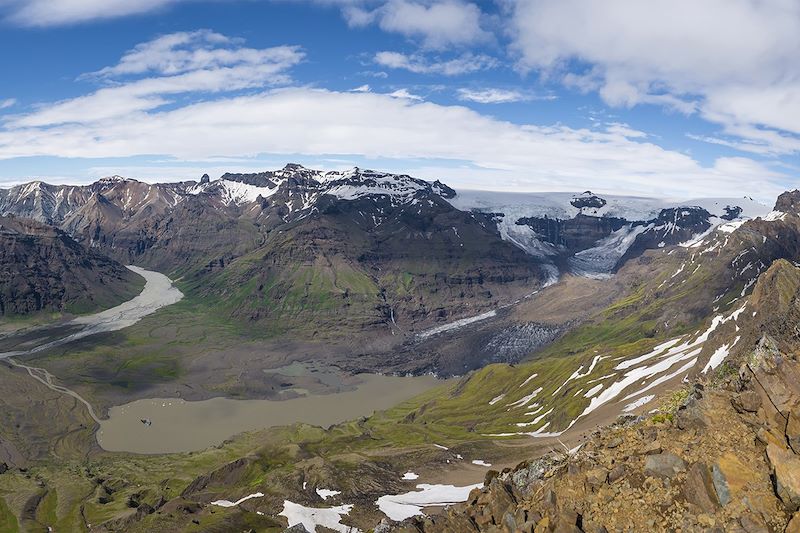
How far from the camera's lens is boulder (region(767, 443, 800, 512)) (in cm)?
2411

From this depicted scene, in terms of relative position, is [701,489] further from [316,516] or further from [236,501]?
[236,501]

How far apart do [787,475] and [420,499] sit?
78.5 metres

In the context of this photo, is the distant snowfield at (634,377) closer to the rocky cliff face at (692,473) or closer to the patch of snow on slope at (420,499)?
the patch of snow on slope at (420,499)

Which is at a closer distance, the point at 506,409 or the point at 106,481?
the point at 106,481

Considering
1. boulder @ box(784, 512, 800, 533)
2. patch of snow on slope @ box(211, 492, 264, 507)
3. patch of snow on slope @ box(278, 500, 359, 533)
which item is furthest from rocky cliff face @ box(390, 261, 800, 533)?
patch of snow on slope @ box(211, 492, 264, 507)

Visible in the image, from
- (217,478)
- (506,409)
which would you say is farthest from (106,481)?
(506,409)

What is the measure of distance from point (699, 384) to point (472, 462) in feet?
288

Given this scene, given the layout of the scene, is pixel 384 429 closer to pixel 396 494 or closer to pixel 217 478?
pixel 217 478

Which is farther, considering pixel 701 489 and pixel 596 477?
pixel 596 477

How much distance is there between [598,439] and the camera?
34625mm

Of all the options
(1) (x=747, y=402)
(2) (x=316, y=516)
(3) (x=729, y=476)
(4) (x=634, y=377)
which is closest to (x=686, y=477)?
(3) (x=729, y=476)

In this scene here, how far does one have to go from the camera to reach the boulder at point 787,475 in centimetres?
2411

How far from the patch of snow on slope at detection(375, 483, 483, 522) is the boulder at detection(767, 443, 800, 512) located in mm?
68719

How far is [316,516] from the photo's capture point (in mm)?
92562
